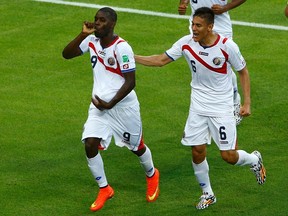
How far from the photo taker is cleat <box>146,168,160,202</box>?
13773 millimetres

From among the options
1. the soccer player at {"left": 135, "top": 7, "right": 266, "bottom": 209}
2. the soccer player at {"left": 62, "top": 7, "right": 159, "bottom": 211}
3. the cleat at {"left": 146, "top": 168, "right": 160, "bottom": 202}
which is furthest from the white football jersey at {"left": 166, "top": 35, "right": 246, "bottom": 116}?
the cleat at {"left": 146, "top": 168, "right": 160, "bottom": 202}

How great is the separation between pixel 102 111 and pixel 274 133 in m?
3.68

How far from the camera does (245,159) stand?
13539 millimetres

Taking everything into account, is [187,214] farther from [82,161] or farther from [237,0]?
[237,0]

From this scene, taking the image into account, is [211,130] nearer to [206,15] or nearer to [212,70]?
[212,70]

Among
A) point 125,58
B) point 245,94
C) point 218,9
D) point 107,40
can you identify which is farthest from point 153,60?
point 218,9

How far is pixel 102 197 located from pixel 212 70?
2171 mm

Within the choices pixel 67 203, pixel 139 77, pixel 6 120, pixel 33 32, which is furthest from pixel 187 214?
pixel 33 32

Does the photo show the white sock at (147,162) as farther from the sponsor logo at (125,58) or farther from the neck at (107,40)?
the neck at (107,40)

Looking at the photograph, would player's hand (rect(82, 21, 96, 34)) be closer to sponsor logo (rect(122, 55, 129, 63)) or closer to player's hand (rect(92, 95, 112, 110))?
sponsor logo (rect(122, 55, 129, 63))

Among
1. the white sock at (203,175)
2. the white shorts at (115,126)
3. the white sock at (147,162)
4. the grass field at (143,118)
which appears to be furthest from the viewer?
the white sock at (147,162)

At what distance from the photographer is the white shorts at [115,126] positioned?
522 inches

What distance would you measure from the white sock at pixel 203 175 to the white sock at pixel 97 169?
46.7 inches

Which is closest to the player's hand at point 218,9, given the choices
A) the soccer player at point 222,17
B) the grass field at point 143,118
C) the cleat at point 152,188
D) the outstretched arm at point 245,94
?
the soccer player at point 222,17
